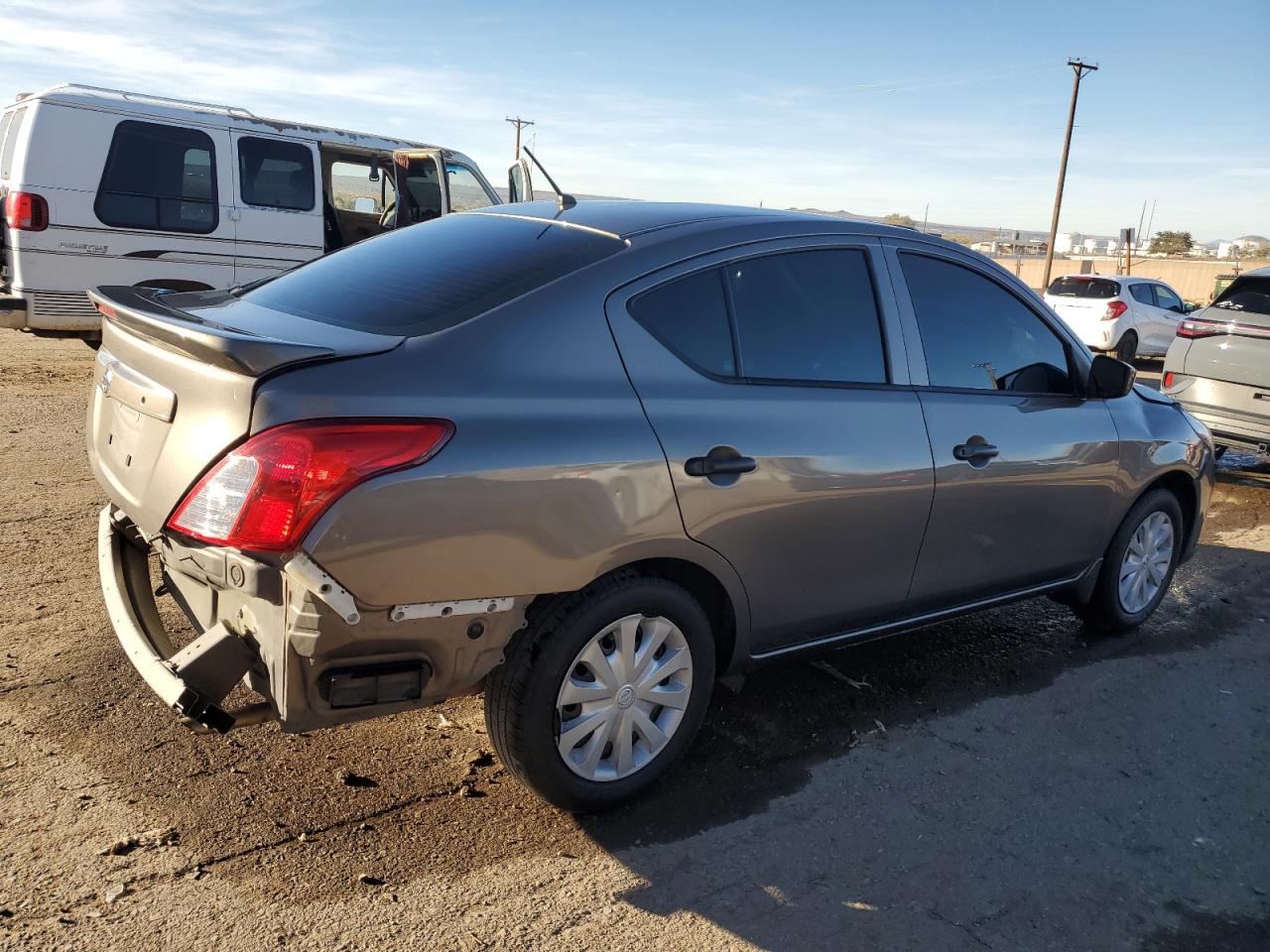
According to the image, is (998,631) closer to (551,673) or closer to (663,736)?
(663,736)

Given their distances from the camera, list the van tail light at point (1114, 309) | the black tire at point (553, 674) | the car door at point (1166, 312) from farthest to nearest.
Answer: the car door at point (1166, 312), the van tail light at point (1114, 309), the black tire at point (553, 674)

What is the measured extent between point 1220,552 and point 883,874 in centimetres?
468

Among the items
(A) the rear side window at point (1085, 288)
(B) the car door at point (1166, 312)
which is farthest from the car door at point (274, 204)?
(B) the car door at point (1166, 312)

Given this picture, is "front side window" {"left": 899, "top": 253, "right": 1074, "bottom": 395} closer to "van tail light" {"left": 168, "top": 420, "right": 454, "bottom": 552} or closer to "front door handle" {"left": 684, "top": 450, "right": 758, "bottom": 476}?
"front door handle" {"left": 684, "top": 450, "right": 758, "bottom": 476}

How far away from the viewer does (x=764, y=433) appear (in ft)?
10.4

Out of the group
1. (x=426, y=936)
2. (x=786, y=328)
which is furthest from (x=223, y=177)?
(x=426, y=936)

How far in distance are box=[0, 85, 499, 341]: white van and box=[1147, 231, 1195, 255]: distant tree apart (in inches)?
3011

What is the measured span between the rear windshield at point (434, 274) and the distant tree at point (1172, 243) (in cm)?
8102

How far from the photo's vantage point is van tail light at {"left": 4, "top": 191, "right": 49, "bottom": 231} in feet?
27.9

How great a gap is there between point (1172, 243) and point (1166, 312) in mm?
66415

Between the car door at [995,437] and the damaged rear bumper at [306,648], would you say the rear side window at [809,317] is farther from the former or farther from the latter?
the damaged rear bumper at [306,648]

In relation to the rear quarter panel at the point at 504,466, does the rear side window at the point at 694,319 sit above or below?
above

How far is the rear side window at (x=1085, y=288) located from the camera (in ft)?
57.5

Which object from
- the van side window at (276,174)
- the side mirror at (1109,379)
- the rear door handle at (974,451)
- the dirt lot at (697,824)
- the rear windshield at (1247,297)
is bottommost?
the dirt lot at (697,824)
